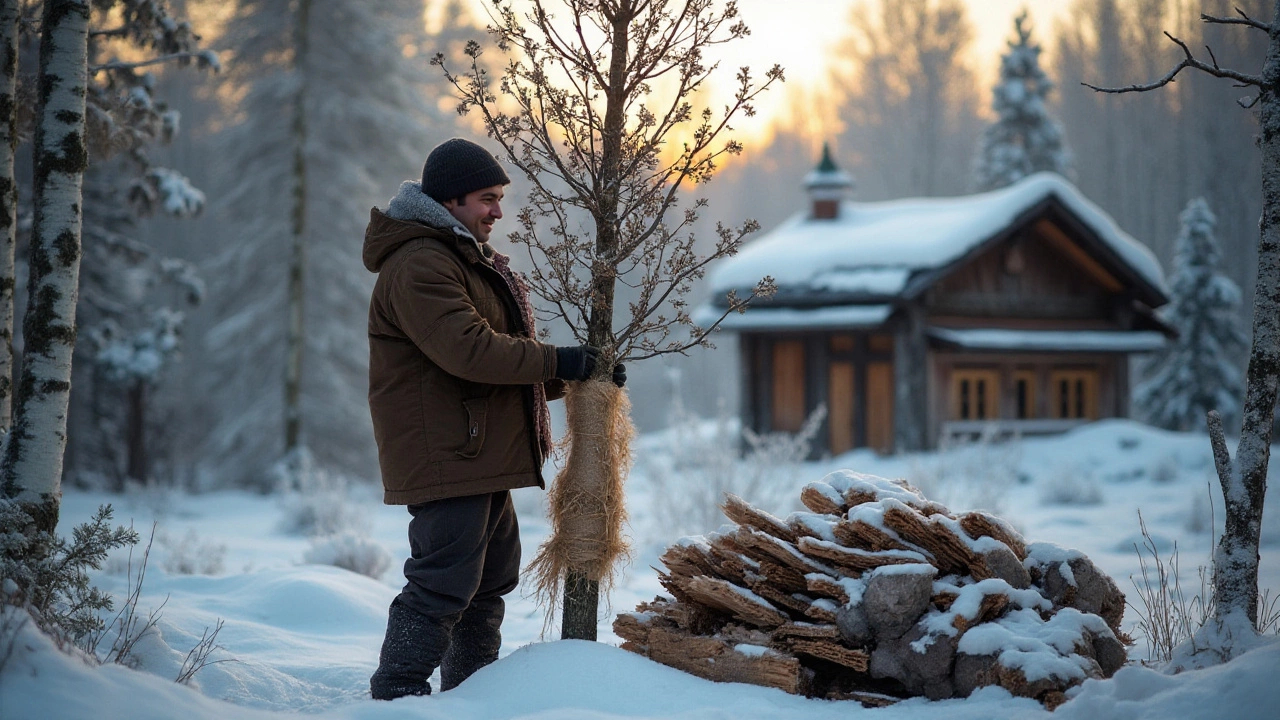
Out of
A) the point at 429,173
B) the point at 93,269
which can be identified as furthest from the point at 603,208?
the point at 93,269

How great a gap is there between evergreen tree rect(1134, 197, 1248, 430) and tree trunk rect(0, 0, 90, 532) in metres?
24.4

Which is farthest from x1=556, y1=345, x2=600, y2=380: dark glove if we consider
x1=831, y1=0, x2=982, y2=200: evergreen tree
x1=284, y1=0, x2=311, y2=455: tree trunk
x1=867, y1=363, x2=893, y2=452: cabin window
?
x1=831, y1=0, x2=982, y2=200: evergreen tree

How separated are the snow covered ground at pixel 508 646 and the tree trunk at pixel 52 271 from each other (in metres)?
0.81

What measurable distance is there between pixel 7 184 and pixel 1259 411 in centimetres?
576

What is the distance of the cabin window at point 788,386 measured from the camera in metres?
17.5

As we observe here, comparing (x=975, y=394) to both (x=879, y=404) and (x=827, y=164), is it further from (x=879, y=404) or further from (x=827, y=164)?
(x=827, y=164)

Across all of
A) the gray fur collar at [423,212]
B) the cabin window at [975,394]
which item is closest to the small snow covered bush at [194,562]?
the gray fur collar at [423,212]

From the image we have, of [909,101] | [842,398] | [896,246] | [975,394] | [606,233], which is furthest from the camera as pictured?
[909,101]

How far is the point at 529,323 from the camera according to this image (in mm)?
4031

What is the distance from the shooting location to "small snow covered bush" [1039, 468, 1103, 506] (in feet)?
39.4

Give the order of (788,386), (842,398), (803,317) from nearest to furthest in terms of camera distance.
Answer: (803,317), (842,398), (788,386)

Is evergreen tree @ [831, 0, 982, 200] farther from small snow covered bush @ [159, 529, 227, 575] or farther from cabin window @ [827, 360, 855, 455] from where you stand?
small snow covered bush @ [159, 529, 227, 575]

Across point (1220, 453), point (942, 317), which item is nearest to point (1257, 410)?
point (1220, 453)

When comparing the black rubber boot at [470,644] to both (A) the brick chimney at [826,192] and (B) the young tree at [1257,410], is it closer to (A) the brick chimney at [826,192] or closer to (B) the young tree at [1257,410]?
(B) the young tree at [1257,410]
